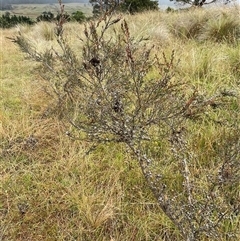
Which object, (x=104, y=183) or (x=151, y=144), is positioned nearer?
(x=104, y=183)

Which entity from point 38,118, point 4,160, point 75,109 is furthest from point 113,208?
point 38,118

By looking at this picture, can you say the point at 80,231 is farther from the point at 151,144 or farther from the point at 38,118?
the point at 38,118

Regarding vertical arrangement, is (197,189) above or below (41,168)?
above

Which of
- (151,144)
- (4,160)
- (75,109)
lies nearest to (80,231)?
(151,144)

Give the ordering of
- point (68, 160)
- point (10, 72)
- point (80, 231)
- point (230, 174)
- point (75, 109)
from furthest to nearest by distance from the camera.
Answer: point (10, 72)
point (75, 109)
point (68, 160)
point (80, 231)
point (230, 174)

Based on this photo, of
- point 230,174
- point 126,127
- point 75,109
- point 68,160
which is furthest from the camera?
point 75,109

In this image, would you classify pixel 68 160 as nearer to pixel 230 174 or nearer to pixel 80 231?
pixel 80 231

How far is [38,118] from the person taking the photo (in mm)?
2926

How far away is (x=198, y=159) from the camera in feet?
6.52

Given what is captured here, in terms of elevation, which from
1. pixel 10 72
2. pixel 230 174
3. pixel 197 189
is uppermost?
pixel 230 174

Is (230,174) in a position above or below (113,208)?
above

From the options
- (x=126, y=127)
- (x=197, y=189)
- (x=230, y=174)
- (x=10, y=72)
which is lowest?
(x=10, y=72)

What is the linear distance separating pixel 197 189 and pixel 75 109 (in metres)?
1.53

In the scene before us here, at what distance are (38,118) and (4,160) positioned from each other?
0.75 metres
